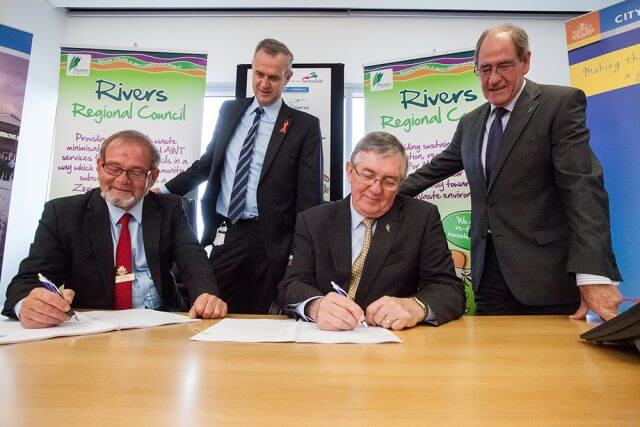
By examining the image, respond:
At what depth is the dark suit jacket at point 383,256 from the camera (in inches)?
68.2

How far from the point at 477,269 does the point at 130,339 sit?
5.02ft

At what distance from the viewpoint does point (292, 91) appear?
3850 millimetres

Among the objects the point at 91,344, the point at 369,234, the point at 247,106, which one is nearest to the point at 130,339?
the point at 91,344

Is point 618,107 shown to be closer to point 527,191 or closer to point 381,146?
point 527,191

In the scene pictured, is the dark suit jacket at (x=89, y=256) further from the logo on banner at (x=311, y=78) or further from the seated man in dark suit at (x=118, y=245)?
the logo on banner at (x=311, y=78)

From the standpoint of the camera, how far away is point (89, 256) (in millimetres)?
1833

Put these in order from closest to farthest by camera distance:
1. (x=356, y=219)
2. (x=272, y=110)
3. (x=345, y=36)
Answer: (x=356, y=219), (x=272, y=110), (x=345, y=36)

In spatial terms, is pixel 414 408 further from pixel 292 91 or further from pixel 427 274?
pixel 292 91

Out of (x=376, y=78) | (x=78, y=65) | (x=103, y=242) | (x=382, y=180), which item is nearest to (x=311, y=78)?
(x=376, y=78)

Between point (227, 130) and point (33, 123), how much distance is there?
2.95 m

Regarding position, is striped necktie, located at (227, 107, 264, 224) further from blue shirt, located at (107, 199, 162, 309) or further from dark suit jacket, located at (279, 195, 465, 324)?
dark suit jacket, located at (279, 195, 465, 324)

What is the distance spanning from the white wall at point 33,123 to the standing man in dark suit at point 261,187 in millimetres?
2748

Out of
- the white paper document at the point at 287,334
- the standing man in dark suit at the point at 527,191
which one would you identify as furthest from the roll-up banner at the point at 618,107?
the white paper document at the point at 287,334

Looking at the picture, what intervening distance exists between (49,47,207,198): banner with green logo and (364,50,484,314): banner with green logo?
1561 mm
